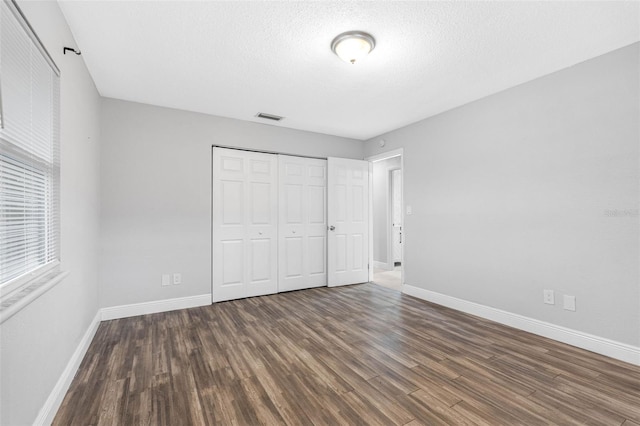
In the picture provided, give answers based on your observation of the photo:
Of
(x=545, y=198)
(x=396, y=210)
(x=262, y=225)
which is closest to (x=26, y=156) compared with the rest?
(x=262, y=225)

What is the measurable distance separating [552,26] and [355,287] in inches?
155

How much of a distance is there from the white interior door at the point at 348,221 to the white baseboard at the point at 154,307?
6.65 ft

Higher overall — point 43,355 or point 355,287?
point 43,355

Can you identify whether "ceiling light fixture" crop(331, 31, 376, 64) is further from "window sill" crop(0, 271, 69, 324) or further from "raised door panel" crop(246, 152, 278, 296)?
"window sill" crop(0, 271, 69, 324)

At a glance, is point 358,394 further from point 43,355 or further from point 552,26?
point 552,26

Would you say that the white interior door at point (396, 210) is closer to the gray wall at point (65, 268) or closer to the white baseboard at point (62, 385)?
the gray wall at point (65, 268)

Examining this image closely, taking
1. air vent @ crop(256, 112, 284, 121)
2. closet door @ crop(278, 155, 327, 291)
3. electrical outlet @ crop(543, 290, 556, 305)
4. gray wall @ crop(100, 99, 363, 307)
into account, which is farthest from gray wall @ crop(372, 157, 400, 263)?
electrical outlet @ crop(543, 290, 556, 305)

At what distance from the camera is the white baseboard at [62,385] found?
158 cm

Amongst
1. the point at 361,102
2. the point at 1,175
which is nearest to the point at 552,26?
the point at 361,102

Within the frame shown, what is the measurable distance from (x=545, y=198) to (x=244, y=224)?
3590mm

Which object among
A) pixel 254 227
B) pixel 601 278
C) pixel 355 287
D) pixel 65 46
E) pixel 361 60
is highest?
pixel 361 60

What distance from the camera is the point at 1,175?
48.6 inches

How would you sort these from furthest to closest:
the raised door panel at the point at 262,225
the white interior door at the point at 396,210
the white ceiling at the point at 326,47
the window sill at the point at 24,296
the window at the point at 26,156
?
1. the white interior door at the point at 396,210
2. the raised door panel at the point at 262,225
3. the white ceiling at the point at 326,47
4. the window at the point at 26,156
5. the window sill at the point at 24,296

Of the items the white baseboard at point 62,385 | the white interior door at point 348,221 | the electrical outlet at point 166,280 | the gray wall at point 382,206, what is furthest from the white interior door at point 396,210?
the white baseboard at point 62,385
